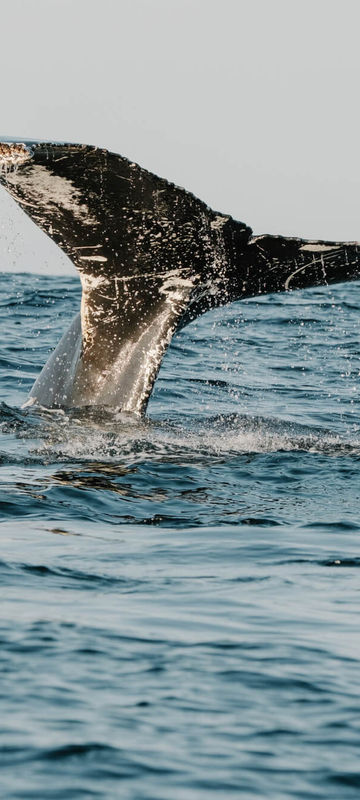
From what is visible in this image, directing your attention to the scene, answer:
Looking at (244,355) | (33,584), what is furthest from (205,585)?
(244,355)

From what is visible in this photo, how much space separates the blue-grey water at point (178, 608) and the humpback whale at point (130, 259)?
374mm

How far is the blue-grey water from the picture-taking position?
3.72 meters

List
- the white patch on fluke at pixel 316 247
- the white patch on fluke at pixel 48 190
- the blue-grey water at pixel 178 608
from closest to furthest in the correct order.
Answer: the blue-grey water at pixel 178 608
the white patch on fluke at pixel 48 190
the white patch on fluke at pixel 316 247

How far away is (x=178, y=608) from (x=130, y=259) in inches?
116

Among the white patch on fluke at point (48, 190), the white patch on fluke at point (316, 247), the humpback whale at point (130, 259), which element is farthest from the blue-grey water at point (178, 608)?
the white patch on fluke at point (48, 190)

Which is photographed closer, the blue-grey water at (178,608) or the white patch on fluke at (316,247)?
the blue-grey water at (178,608)

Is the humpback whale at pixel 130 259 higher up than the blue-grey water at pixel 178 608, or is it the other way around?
the humpback whale at pixel 130 259

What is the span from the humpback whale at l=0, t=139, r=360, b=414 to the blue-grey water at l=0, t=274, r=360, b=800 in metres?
0.37

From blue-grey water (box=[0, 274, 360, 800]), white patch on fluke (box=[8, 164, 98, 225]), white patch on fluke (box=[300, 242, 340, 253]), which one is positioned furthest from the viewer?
white patch on fluke (box=[300, 242, 340, 253])

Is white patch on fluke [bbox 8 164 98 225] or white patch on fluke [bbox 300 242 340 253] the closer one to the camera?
white patch on fluke [bbox 8 164 98 225]

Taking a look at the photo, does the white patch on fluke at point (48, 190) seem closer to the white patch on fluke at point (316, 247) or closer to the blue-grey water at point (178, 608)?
the white patch on fluke at point (316, 247)

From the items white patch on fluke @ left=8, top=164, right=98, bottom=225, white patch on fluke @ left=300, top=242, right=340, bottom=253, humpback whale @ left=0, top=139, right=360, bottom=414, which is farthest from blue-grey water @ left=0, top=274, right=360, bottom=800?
white patch on fluke @ left=8, top=164, right=98, bottom=225

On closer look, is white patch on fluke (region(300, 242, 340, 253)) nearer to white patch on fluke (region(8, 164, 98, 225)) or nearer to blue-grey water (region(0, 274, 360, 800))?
white patch on fluke (region(8, 164, 98, 225))

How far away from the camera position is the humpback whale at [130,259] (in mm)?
6508
